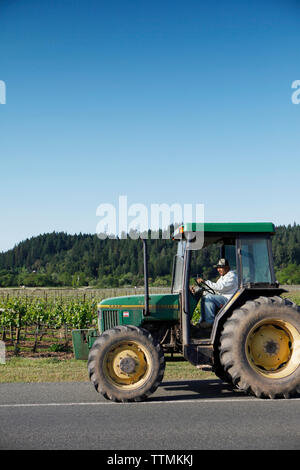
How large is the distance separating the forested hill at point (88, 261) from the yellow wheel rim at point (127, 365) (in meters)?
1.04

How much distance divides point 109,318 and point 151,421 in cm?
218

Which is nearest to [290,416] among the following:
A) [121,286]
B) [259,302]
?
[259,302]

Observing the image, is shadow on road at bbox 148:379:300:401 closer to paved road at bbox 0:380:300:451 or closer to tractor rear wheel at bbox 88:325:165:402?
paved road at bbox 0:380:300:451

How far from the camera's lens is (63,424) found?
534cm

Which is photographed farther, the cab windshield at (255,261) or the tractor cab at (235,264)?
the cab windshield at (255,261)

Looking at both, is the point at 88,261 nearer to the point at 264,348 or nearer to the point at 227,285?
the point at 227,285

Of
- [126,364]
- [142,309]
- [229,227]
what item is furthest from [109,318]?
[229,227]

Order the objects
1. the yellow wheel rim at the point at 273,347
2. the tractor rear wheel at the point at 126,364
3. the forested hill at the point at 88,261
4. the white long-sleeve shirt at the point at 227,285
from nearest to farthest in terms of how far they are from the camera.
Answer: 1. the tractor rear wheel at the point at 126,364
2. the yellow wheel rim at the point at 273,347
3. the white long-sleeve shirt at the point at 227,285
4. the forested hill at the point at 88,261

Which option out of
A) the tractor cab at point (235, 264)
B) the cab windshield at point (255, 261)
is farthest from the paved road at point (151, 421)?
the cab windshield at point (255, 261)

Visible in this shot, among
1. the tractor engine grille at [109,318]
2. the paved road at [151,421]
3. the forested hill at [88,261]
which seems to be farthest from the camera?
the forested hill at [88,261]

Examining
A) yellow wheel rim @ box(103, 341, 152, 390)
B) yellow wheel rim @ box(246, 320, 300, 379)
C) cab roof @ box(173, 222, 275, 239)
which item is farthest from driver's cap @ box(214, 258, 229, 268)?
yellow wheel rim @ box(103, 341, 152, 390)

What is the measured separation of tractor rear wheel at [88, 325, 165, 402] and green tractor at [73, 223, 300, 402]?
0.01m

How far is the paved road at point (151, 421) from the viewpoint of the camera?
15.3ft

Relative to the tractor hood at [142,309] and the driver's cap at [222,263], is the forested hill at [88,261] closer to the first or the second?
the driver's cap at [222,263]
